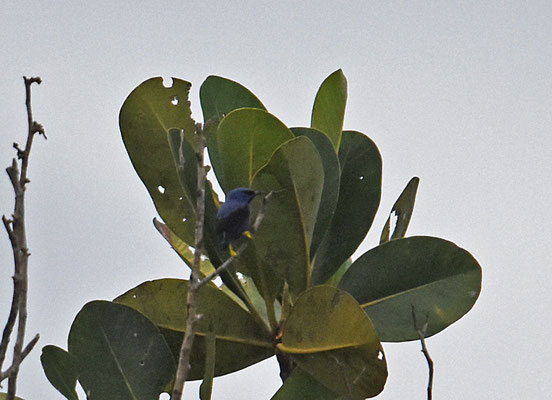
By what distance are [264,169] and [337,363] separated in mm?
699

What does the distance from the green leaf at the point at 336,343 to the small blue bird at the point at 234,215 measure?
31cm

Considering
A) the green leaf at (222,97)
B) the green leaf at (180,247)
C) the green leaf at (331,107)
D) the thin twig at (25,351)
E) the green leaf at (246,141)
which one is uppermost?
the green leaf at (222,97)

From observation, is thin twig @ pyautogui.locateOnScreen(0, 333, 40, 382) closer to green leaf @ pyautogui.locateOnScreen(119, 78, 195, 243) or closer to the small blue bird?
the small blue bird

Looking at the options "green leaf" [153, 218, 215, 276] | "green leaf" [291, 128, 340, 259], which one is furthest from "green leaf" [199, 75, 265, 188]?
"green leaf" [153, 218, 215, 276]

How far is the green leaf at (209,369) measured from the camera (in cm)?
278

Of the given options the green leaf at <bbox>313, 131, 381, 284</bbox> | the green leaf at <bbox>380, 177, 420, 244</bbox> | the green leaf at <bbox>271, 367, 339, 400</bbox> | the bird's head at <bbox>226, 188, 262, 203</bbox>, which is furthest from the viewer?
the green leaf at <bbox>380, 177, 420, 244</bbox>

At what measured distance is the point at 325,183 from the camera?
3.22 meters

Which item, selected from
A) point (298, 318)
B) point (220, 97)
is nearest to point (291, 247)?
point (298, 318)

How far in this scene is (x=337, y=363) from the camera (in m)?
2.93

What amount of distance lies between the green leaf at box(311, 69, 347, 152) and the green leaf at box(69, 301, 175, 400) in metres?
1.07

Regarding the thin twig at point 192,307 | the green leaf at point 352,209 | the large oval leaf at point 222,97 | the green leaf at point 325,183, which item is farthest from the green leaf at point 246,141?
the thin twig at point 192,307

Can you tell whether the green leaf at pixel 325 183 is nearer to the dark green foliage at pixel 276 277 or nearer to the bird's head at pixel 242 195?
the dark green foliage at pixel 276 277

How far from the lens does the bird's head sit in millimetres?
2887

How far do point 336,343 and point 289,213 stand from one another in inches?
18.9
